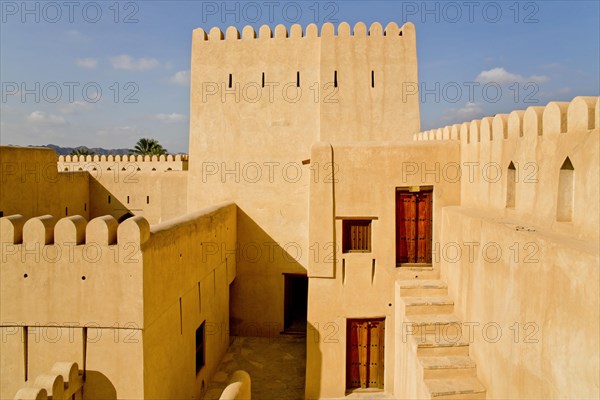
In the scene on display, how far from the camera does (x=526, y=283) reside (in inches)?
158

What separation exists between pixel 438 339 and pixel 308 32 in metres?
7.34

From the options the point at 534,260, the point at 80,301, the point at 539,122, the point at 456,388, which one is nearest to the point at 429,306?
the point at 456,388

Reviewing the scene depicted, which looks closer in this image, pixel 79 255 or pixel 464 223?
pixel 79 255

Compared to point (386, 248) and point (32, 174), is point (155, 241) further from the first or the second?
point (32, 174)

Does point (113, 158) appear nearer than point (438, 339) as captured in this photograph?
No

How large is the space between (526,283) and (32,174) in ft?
32.7

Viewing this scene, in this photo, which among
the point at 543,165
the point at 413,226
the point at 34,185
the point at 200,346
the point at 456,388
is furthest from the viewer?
the point at 34,185

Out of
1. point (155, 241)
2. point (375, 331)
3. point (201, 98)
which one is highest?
point (201, 98)

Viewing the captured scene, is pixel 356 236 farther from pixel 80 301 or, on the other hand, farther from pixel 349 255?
pixel 80 301

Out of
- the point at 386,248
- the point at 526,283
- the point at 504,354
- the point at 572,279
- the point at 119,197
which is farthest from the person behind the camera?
the point at 119,197

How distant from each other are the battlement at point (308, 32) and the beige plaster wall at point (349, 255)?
370cm

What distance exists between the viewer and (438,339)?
5797mm

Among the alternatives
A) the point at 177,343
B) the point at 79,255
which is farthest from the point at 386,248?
the point at 79,255

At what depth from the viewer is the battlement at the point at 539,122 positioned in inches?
144
